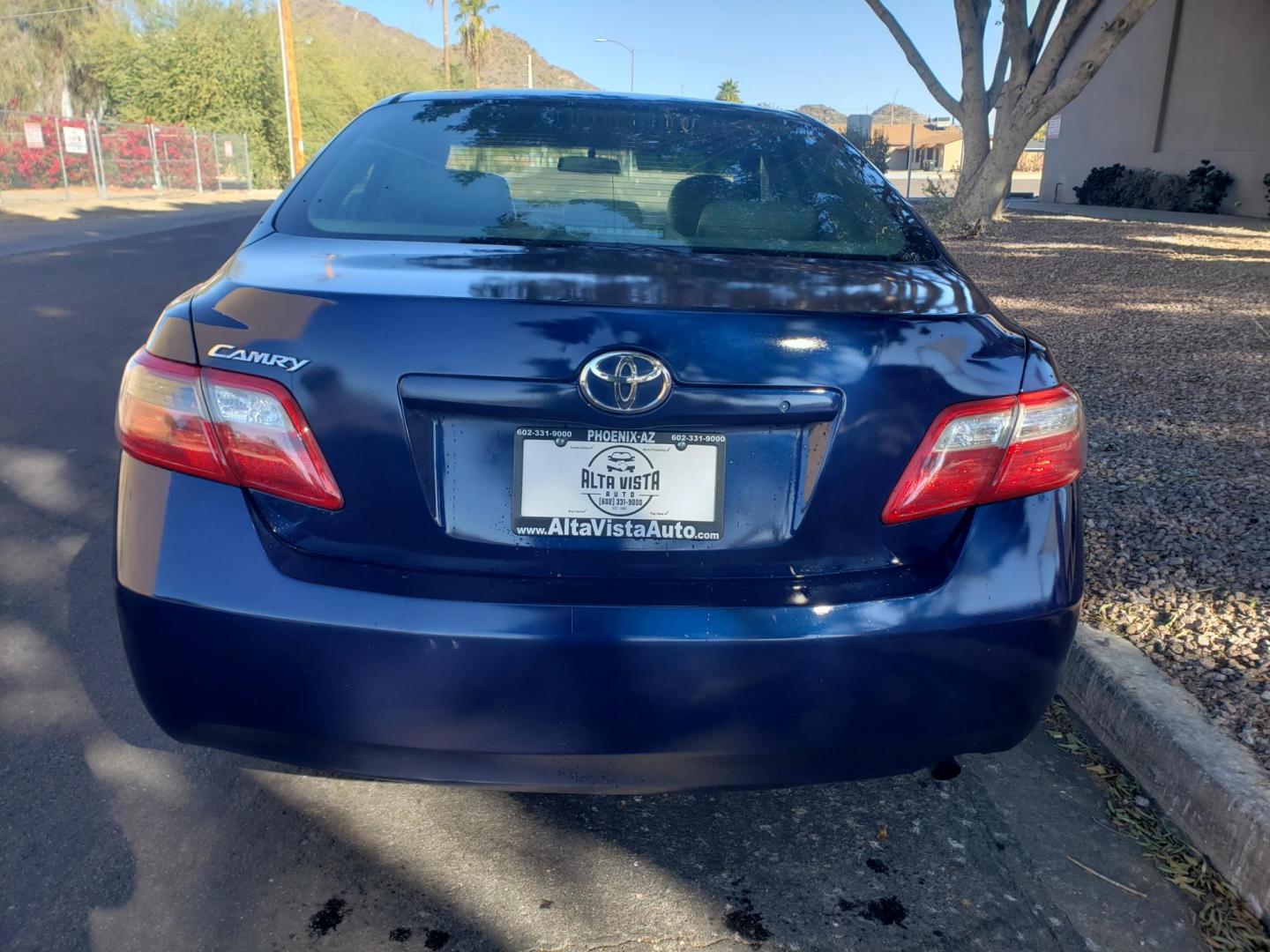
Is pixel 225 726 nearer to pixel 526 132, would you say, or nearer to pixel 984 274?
pixel 526 132

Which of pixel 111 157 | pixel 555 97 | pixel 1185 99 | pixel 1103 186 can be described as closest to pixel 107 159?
pixel 111 157

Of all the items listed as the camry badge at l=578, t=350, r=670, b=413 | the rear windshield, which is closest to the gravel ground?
the rear windshield

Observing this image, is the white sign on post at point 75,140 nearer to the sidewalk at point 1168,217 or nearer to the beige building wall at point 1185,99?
the sidewalk at point 1168,217

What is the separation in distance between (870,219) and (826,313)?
0.90m

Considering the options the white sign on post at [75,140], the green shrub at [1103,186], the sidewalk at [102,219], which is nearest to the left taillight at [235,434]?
the sidewalk at [102,219]

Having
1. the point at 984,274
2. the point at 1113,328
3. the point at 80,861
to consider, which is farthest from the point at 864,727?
the point at 984,274

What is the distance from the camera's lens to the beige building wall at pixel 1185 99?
23.2 m

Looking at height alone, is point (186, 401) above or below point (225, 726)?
above

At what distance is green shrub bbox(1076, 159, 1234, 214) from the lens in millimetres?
23656

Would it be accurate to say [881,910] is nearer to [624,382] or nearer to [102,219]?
[624,382]

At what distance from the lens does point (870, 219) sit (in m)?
2.61

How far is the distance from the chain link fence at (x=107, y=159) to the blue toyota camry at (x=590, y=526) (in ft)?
86.6

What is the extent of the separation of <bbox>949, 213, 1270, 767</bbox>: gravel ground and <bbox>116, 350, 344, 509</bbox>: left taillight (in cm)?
221

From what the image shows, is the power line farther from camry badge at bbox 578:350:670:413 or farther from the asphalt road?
camry badge at bbox 578:350:670:413
